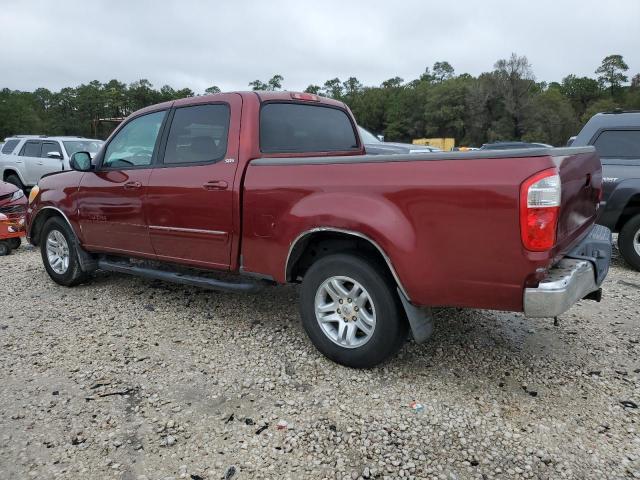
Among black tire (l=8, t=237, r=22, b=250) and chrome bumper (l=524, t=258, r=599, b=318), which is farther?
black tire (l=8, t=237, r=22, b=250)

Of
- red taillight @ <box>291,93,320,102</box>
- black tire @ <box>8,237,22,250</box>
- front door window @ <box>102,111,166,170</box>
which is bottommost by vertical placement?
black tire @ <box>8,237,22,250</box>

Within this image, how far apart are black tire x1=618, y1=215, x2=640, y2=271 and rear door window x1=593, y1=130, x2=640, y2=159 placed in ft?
2.72

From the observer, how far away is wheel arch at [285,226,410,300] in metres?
3.00

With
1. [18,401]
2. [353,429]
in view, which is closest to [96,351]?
[18,401]

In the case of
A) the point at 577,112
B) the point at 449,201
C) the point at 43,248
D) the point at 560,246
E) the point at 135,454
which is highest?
the point at 577,112

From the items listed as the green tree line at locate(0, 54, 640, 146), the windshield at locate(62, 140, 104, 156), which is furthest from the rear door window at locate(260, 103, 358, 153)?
the green tree line at locate(0, 54, 640, 146)

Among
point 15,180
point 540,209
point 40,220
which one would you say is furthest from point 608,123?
point 15,180

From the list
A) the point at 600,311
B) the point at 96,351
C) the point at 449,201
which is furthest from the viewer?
the point at 600,311

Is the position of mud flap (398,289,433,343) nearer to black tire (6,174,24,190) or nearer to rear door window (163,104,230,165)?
rear door window (163,104,230,165)

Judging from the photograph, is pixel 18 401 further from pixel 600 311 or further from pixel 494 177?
pixel 600 311

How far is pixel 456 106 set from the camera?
7500cm

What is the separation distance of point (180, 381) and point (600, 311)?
373 cm

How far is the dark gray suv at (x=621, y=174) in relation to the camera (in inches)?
235

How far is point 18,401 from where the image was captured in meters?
3.03
